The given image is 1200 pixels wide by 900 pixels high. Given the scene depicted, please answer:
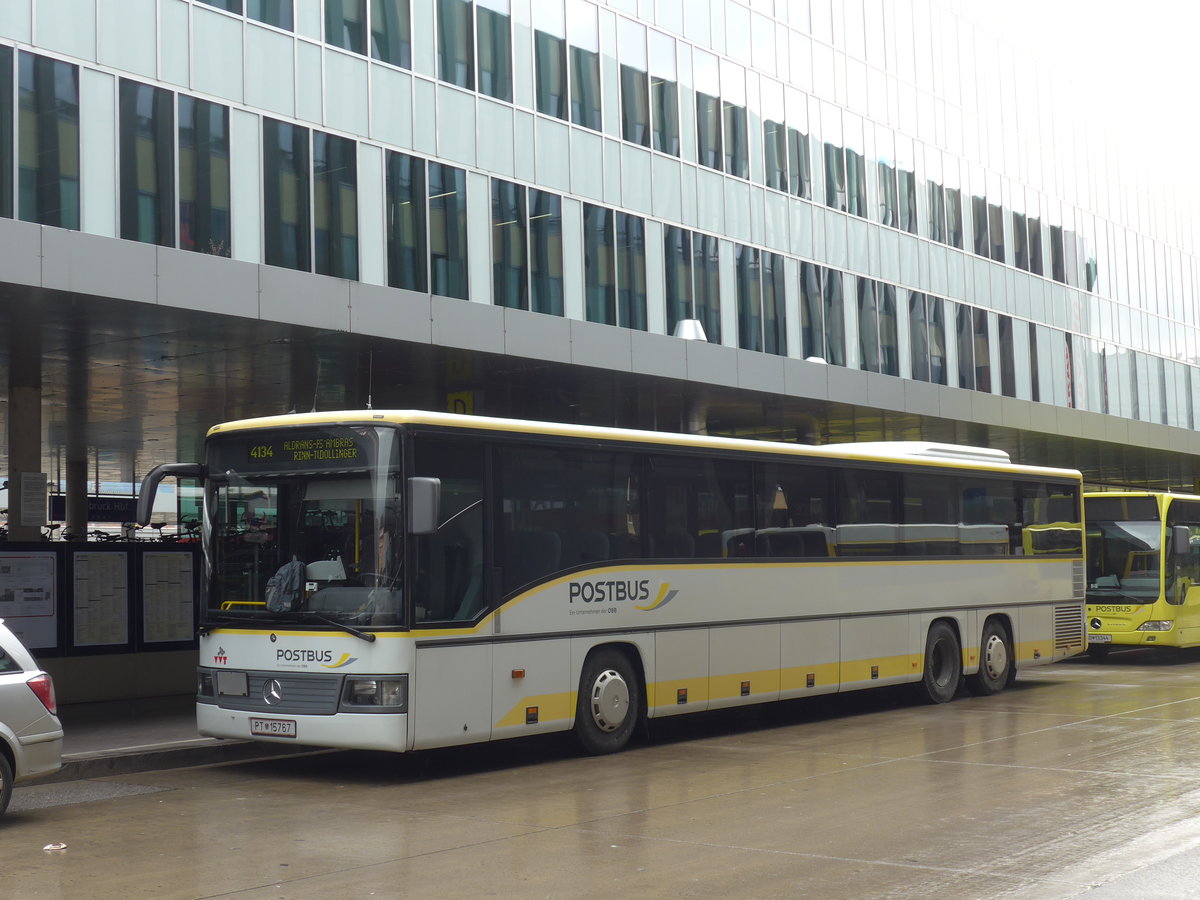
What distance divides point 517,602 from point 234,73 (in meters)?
9.06

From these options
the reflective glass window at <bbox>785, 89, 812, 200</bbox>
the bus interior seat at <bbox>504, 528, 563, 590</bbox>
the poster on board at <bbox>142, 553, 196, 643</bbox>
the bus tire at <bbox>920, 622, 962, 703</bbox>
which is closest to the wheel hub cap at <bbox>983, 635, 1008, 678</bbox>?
the bus tire at <bbox>920, 622, 962, 703</bbox>

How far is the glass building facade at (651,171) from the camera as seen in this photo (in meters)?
16.9

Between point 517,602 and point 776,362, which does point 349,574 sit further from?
point 776,362

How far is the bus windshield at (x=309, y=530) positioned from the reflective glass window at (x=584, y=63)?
12625 millimetres

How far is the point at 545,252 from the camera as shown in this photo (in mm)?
22297

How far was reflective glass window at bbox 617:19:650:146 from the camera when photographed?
80.2ft

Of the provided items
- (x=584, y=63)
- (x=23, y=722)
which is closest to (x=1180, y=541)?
(x=584, y=63)

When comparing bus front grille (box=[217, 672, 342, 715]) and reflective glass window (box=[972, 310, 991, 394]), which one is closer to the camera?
bus front grille (box=[217, 672, 342, 715])

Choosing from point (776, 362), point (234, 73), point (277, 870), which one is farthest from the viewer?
point (776, 362)

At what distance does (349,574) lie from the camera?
11.5m

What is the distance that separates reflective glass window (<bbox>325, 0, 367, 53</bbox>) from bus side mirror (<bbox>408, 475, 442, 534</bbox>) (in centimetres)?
1011

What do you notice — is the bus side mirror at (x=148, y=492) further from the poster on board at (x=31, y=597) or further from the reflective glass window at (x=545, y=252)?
the reflective glass window at (x=545, y=252)

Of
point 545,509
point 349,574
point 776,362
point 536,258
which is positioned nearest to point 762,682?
point 545,509

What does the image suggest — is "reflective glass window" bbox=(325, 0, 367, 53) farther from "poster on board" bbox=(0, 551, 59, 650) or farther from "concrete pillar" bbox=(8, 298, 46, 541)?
"poster on board" bbox=(0, 551, 59, 650)
